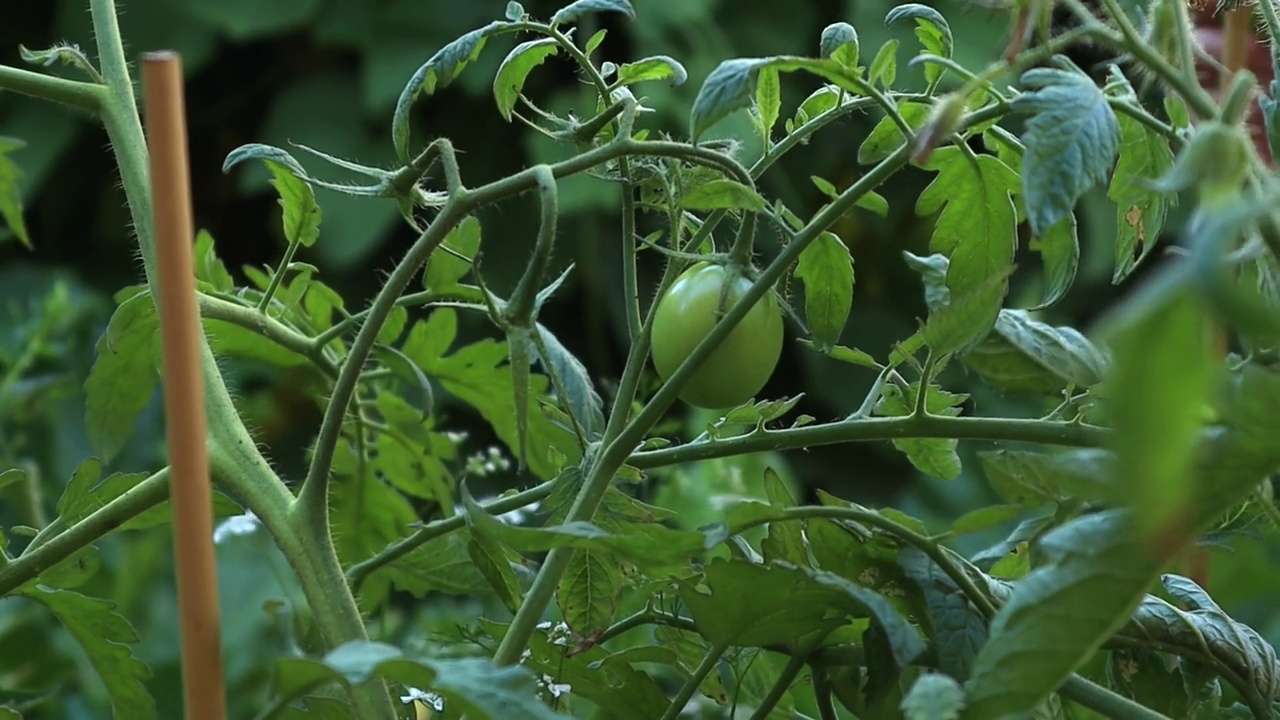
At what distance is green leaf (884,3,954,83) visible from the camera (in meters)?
0.31

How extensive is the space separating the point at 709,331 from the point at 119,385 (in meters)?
0.20

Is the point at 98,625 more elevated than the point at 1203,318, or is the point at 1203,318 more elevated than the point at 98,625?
the point at 1203,318

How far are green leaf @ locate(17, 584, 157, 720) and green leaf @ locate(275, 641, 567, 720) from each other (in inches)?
5.1

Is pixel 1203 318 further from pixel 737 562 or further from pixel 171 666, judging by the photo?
pixel 171 666

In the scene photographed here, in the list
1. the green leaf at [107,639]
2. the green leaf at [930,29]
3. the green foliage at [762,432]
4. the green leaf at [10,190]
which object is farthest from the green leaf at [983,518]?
the green leaf at [10,190]

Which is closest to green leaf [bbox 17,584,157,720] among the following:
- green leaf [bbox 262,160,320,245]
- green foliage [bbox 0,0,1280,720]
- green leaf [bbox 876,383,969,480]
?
green foliage [bbox 0,0,1280,720]

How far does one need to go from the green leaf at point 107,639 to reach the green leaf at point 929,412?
0.67 ft

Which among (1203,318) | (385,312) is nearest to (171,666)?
(385,312)

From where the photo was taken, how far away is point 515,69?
0.33 meters

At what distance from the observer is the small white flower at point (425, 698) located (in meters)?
0.31

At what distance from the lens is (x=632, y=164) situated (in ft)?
1.02

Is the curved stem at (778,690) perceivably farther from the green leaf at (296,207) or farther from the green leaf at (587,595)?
the green leaf at (296,207)

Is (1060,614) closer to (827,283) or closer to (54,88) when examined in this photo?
(827,283)

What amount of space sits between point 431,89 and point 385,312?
57 mm
